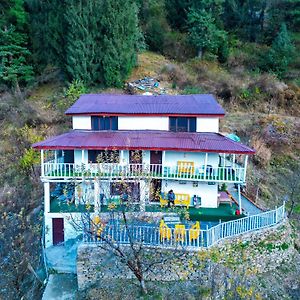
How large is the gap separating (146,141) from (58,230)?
7599 mm

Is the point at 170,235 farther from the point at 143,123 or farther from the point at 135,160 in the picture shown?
the point at 143,123

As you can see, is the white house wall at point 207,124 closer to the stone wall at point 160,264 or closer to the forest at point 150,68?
the forest at point 150,68

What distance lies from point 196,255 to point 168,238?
1.56m

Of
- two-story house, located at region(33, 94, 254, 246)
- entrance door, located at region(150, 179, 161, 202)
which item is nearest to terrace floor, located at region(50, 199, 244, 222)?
two-story house, located at region(33, 94, 254, 246)

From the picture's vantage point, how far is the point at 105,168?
1939 cm

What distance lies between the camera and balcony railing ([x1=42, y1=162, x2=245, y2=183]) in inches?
743

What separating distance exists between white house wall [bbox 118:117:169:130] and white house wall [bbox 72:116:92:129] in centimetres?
217

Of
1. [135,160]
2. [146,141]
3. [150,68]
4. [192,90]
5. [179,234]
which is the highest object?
[150,68]

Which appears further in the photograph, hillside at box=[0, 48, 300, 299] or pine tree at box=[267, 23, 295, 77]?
pine tree at box=[267, 23, 295, 77]

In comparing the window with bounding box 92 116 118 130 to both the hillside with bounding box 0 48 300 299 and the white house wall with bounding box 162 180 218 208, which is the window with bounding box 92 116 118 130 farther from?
the hillside with bounding box 0 48 300 299

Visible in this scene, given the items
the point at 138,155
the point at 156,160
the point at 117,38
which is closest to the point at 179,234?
the point at 138,155

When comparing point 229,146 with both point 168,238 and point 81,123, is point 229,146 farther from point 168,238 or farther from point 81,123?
point 81,123

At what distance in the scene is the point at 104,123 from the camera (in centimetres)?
2220

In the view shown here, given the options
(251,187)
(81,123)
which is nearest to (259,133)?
(251,187)
